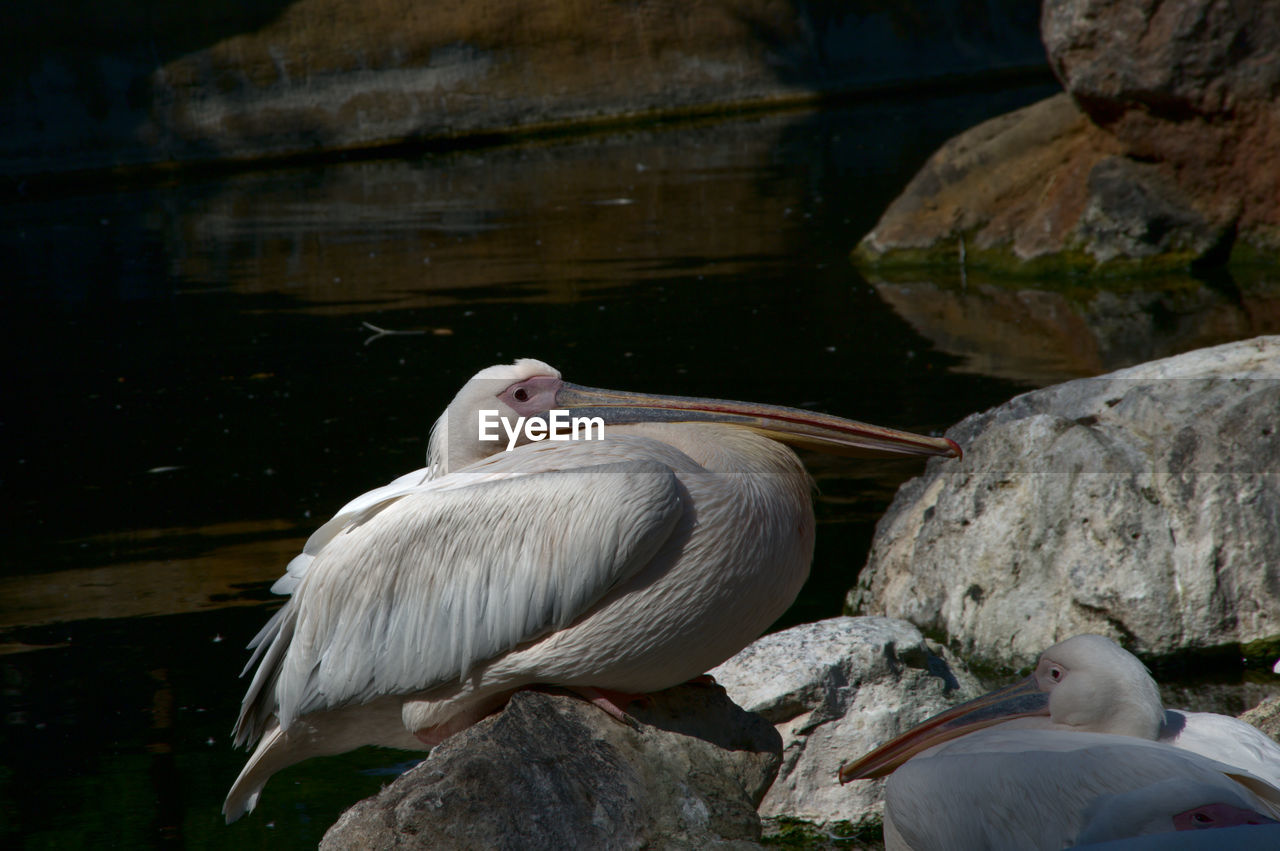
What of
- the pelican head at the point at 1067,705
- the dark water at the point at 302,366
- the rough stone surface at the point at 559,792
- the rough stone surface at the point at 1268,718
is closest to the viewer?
the rough stone surface at the point at 559,792

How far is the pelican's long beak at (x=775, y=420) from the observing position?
9.60 ft

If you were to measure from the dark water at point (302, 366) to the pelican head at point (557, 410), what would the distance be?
1140mm

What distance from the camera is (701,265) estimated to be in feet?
34.6

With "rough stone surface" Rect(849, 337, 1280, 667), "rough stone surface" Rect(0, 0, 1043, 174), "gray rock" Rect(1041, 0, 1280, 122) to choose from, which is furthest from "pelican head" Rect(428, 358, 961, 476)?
"rough stone surface" Rect(0, 0, 1043, 174)

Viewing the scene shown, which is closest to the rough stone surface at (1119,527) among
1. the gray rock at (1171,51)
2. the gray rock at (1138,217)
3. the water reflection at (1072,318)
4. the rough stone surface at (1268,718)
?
the rough stone surface at (1268,718)

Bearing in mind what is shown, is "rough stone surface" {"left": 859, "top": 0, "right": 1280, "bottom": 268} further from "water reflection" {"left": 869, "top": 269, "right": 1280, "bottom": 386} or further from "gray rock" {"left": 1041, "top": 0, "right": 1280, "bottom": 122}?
"water reflection" {"left": 869, "top": 269, "right": 1280, "bottom": 386}

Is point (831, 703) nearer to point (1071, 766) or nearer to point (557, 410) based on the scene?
point (557, 410)

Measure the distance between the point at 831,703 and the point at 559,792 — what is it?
1187 millimetres

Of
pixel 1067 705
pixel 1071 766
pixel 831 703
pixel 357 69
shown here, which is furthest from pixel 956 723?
pixel 357 69

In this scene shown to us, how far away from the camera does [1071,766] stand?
2342mm

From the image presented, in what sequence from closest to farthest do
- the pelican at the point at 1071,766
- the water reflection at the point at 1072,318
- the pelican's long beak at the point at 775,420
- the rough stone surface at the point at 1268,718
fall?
1. the pelican at the point at 1071,766
2. the pelican's long beak at the point at 775,420
3. the rough stone surface at the point at 1268,718
4. the water reflection at the point at 1072,318

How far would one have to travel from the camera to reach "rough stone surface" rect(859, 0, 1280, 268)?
875cm

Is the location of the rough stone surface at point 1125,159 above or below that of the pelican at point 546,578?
above

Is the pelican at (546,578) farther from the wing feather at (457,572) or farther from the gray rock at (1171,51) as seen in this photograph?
Answer: the gray rock at (1171,51)
